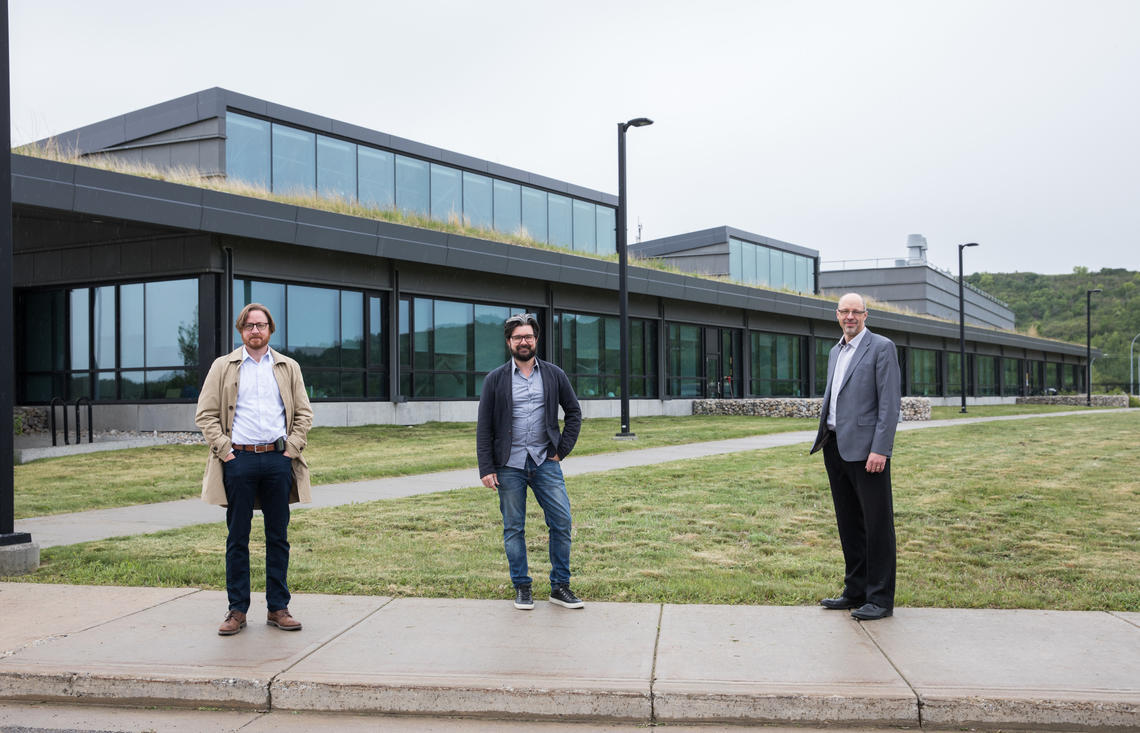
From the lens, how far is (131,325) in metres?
23.5

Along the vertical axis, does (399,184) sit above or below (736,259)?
above

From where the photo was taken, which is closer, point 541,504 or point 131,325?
point 541,504

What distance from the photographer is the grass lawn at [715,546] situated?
7.00m

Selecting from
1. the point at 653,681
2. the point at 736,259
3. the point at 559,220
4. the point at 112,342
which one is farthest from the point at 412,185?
the point at 653,681

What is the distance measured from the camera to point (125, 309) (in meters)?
23.6

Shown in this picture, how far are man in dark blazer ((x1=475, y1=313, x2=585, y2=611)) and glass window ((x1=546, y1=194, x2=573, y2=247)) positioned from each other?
36404 millimetres

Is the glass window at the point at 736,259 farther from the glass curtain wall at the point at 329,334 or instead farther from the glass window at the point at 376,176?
the glass curtain wall at the point at 329,334

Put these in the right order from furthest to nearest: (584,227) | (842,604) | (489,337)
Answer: (584,227)
(489,337)
(842,604)

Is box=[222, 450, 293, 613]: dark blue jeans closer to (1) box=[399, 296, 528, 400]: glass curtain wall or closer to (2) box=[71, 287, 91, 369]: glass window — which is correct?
(2) box=[71, 287, 91, 369]: glass window

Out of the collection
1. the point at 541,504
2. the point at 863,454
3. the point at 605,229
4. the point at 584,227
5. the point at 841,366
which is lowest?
the point at 541,504

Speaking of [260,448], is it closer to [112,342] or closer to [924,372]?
[112,342]

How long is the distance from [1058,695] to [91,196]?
63.3 ft

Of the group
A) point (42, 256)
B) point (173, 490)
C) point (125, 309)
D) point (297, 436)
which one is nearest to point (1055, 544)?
point (297, 436)

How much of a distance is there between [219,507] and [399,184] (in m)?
26.9
